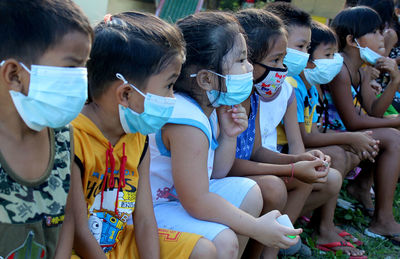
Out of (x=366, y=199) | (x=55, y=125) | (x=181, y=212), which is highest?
(x=55, y=125)

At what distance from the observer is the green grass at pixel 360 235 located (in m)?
3.49

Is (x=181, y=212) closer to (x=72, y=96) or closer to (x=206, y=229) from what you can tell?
(x=206, y=229)

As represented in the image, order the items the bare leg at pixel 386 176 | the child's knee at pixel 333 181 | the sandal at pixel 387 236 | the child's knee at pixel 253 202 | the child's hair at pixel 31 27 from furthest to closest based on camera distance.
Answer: the bare leg at pixel 386 176
the sandal at pixel 387 236
the child's knee at pixel 333 181
the child's knee at pixel 253 202
the child's hair at pixel 31 27

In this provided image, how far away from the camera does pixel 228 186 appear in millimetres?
2561

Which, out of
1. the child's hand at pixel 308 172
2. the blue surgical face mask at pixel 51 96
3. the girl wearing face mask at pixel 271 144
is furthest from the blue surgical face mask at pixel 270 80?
the blue surgical face mask at pixel 51 96

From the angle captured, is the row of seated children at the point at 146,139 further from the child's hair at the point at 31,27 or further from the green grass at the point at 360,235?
the green grass at the point at 360,235

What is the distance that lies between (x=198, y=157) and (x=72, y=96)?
2.66 ft

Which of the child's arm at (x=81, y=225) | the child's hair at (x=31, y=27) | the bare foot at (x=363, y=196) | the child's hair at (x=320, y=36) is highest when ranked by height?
the child's hair at (x=31, y=27)

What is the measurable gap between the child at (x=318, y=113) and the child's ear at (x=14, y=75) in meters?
2.41

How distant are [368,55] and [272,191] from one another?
7.26 feet

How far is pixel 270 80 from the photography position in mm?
3064

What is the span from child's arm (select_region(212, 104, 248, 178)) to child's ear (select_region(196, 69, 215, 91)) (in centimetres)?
23

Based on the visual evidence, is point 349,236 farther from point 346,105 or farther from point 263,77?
point 263,77


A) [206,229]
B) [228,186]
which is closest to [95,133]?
[206,229]
